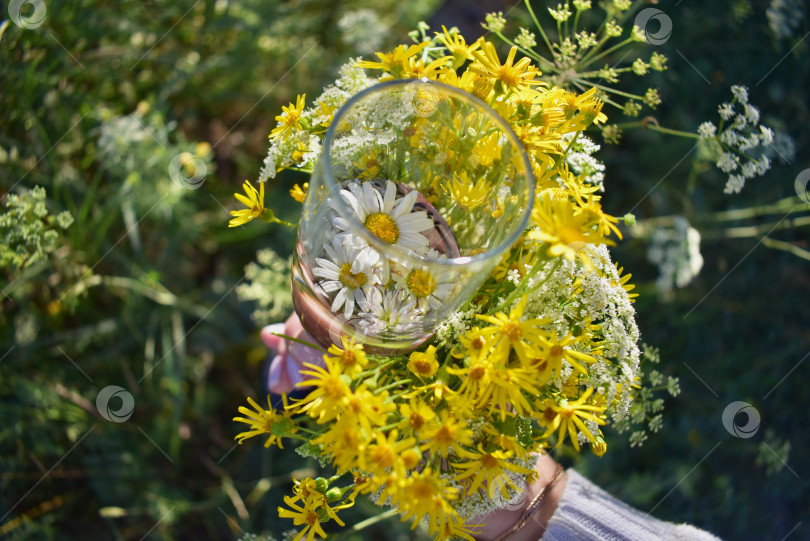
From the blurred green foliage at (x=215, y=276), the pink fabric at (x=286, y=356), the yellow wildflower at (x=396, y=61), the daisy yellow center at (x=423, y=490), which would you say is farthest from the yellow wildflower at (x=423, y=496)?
the blurred green foliage at (x=215, y=276)

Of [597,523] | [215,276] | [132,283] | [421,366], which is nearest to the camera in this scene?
[421,366]

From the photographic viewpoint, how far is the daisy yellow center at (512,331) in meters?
0.55

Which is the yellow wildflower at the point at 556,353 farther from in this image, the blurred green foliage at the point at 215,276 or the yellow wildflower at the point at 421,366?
the blurred green foliage at the point at 215,276

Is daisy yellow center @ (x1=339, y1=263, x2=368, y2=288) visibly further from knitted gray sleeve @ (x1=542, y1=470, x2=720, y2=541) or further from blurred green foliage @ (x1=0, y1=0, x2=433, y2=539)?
blurred green foliage @ (x1=0, y1=0, x2=433, y2=539)

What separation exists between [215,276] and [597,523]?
124 centimetres

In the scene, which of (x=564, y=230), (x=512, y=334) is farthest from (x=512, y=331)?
(x=564, y=230)

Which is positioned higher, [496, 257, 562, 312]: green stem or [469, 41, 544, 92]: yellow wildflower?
[469, 41, 544, 92]: yellow wildflower

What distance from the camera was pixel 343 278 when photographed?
0.58 m

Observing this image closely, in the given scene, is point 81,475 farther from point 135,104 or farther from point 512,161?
point 512,161

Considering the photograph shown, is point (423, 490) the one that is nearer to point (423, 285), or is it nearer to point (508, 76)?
point (423, 285)

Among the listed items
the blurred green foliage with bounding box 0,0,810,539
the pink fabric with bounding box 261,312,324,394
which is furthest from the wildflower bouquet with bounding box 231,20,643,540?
the blurred green foliage with bounding box 0,0,810,539

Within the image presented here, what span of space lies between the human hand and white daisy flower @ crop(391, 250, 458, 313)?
0.38 metres

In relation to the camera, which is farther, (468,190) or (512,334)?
(468,190)

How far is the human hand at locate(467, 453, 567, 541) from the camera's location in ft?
2.64
